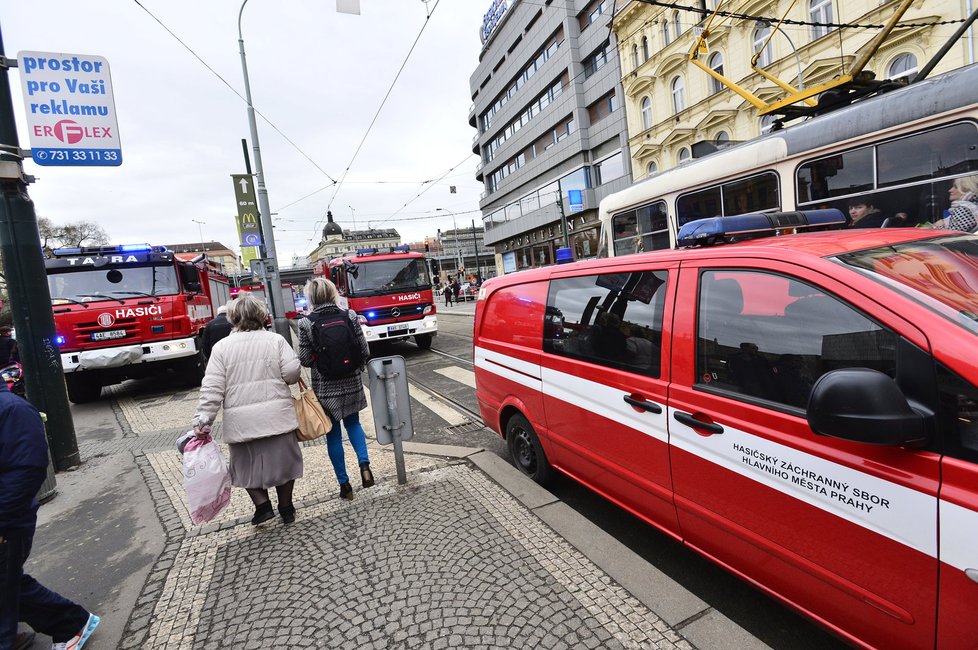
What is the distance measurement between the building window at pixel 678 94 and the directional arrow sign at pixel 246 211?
64.8 feet

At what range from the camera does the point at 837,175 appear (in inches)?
187

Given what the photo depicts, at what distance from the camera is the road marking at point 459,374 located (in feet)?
26.9

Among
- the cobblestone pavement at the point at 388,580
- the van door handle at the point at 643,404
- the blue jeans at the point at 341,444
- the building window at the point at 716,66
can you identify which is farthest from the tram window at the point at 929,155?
the building window at the point at 716,66

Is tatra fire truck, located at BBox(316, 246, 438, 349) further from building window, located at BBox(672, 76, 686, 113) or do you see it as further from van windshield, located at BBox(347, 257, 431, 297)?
building window, located at BBox(672, 76, 686, 113)

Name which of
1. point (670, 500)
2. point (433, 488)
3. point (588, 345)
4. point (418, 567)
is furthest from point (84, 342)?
point (670, 500)

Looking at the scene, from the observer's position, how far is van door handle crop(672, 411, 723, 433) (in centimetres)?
208

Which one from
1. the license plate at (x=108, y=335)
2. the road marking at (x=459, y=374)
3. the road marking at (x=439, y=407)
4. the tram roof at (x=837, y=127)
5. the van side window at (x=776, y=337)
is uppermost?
the tram roof at (x=837, y=127)

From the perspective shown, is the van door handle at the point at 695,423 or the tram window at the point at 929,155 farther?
the tram window at the point at 929,155

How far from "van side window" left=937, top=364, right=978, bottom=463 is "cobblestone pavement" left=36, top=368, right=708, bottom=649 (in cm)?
134

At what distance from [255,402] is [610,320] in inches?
96.3

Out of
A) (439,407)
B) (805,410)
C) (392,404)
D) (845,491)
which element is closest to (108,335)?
(439,407)

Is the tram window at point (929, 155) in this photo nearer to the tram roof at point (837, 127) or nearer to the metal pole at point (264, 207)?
the tram roof at point (837, 127)

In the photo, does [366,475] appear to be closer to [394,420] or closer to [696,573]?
[394,420]

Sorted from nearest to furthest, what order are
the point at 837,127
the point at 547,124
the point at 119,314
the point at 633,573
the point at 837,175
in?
the point at 633,573 → the point at 837,127 → the point at 837,175 → the point at 119,314 → the point at 547,124
